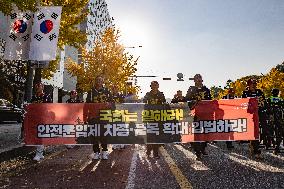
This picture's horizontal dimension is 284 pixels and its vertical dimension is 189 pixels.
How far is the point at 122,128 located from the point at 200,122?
179cm

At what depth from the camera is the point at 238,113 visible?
28.6ft

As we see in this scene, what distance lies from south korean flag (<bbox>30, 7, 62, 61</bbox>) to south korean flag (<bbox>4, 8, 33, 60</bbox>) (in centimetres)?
32

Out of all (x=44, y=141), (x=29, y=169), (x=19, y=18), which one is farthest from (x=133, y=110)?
(x=19, y=18)

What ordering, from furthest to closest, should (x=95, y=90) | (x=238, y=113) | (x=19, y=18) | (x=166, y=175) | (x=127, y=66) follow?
1. (x=127, y=66)
2. (x=19, y=18)
3. (x=95, y=90)
4. (x=238, y=113)
5. (x=166, y=175)

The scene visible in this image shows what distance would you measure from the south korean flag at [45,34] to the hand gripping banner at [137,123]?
2.24 metres

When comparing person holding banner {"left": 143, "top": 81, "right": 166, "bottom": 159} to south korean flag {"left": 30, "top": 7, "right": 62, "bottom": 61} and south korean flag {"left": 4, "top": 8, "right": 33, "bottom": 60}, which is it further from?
south korean flag {"left": 4, "top": 8, "right": 33, "bottom": 60}

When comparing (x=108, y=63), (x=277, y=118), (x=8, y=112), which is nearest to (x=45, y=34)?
(x=277, y=118)

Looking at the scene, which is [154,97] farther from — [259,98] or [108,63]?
[108,63]

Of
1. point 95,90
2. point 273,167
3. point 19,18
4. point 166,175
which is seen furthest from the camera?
point 19,18

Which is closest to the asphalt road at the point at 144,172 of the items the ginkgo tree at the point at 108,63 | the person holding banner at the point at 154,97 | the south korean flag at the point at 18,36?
the person holding banner at the point at 154,97

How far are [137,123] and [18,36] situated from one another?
187 inches

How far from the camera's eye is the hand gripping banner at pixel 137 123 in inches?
342

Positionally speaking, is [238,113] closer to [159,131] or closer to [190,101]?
[190,101]

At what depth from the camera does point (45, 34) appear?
10.9m
